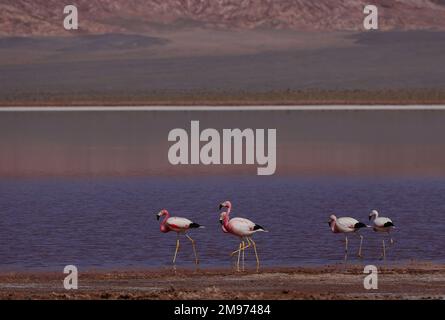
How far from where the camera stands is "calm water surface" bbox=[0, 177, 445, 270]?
21.0 m

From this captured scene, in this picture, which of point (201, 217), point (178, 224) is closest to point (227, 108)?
point (201, 217)

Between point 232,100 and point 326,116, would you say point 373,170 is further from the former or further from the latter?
point 232,100

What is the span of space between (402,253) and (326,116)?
1748 inches

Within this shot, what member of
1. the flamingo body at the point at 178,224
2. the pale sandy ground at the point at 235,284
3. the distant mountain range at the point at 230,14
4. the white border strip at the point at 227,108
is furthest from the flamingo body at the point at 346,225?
the distant mountain range at the point at 230,14

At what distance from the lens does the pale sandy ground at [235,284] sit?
15.0m

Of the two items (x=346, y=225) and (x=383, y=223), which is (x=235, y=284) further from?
(x=383, y=223)

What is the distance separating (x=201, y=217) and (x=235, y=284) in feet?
31.0

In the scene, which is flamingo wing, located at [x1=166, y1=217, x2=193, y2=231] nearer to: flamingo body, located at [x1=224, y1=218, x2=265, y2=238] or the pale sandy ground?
flamingo body, located at [x1=224, y1=218, x2=265, y2=238]

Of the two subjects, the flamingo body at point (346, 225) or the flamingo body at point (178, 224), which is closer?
the flamingo body at point (178, 224)

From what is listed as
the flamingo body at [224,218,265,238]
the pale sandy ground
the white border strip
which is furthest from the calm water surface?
the white border strip

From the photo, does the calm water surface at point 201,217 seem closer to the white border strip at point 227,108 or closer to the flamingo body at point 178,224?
the flamingo body at point 178,224

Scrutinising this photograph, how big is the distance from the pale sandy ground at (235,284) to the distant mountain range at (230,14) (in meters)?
90.9

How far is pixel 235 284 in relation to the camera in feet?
54.4
